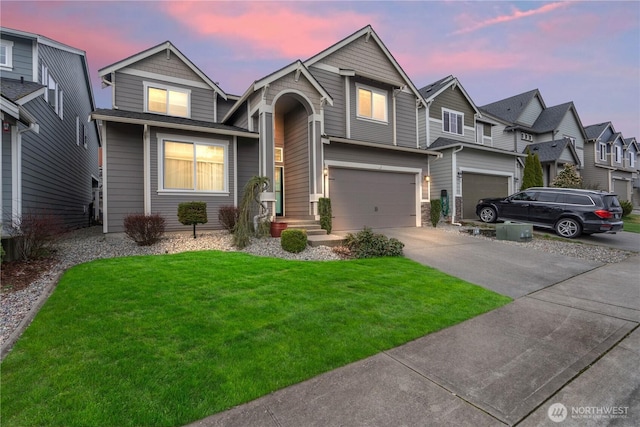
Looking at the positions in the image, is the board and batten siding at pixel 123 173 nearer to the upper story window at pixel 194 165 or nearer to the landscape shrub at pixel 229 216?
the upper story window at pixel 194 165

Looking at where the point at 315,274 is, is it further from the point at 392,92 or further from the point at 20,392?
the point at 392,92

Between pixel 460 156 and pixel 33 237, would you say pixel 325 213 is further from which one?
pixel 460 156

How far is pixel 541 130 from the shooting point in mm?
23938

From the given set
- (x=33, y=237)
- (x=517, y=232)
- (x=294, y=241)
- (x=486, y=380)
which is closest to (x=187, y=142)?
(x=33, y=237)

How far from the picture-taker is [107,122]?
9281mm

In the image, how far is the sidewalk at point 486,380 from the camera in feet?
7.31

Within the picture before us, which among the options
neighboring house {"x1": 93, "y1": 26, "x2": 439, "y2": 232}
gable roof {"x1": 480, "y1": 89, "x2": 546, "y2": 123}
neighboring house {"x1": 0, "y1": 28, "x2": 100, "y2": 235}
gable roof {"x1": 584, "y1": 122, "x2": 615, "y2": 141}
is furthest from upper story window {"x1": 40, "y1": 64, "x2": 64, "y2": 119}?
gable roof {"x1": 584, "y1": 122, "x2": 615, "y2": 141}

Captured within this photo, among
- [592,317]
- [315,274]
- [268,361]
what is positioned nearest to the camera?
[268,361]

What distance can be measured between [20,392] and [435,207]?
43.5 ft

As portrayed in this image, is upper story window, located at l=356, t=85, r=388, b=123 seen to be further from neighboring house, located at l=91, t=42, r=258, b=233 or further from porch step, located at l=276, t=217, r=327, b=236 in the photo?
porch step, located at l=276, t=217, r=327, b=236

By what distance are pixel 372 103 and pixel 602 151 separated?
89.8ft

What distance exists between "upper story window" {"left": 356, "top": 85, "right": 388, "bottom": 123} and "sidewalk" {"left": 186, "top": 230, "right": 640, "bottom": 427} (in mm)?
10609

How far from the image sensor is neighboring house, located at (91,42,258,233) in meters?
9.36

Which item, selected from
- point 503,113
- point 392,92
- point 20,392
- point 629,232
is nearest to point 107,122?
point 20,392
